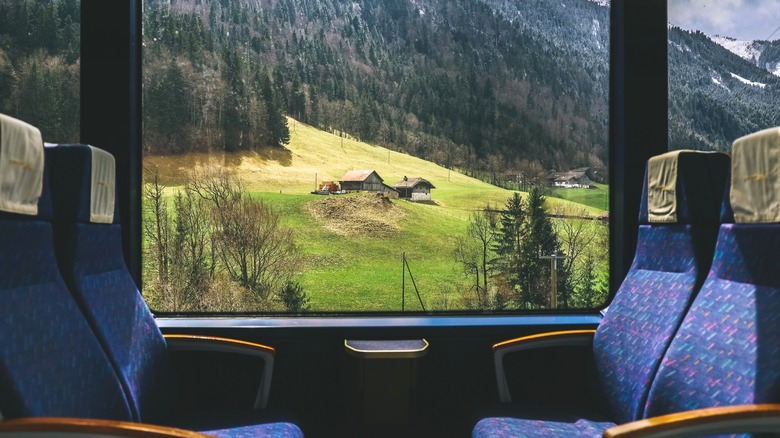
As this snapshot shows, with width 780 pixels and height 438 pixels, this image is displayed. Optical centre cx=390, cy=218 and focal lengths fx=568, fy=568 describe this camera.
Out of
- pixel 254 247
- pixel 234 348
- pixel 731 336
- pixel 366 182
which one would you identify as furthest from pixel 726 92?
pixel 234 348

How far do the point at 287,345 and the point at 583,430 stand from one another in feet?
3.87

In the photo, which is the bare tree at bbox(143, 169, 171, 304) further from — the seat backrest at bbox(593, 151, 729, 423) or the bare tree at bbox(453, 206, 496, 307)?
the seat backrest at bbox(593, 151, 729, 423)

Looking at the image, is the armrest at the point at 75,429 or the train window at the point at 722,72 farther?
the train window at the point at 722,72

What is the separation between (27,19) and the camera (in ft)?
8.12

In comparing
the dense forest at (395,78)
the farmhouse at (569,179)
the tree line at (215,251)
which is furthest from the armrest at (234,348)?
the farmhouse at (569,179)

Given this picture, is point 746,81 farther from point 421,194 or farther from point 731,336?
point 731,336

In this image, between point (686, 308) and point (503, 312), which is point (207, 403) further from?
point (686, 308)

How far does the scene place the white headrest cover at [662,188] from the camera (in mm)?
1879

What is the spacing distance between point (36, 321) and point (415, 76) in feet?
7.71

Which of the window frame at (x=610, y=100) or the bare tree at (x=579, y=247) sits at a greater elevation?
the window frame at (x=610, y=100)

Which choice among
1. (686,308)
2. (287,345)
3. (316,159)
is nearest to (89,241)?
(287,345)

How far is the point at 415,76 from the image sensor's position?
325 centimetres

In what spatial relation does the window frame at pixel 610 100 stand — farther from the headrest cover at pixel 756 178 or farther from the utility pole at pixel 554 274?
the headrest cover at pixel 756 178

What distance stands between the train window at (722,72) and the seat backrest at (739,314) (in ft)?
3.70
